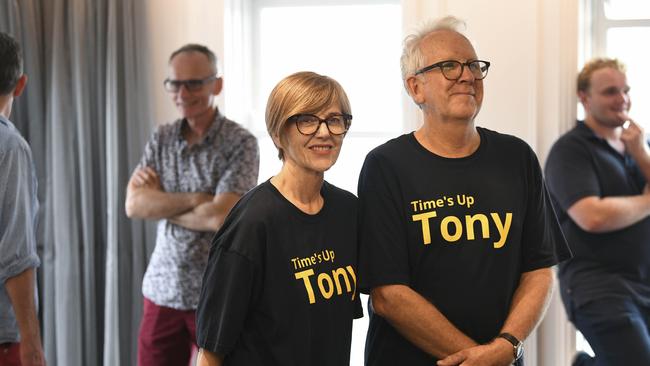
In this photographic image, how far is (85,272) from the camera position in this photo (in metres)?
3.50

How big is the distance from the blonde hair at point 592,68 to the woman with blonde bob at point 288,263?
1647mm

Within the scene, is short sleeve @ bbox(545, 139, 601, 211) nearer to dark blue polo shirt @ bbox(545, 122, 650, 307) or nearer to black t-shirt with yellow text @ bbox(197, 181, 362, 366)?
dark blue polo shirt @ bbox(545, 122, 650, 307)

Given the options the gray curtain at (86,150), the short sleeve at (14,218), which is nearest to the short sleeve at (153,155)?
the gray curtain at (86,150)

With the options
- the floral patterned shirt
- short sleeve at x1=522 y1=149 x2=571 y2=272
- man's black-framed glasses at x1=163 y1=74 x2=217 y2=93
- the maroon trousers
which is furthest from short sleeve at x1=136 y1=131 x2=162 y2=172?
short sleeve at x1=522 y1=149 x2=571 y2=272

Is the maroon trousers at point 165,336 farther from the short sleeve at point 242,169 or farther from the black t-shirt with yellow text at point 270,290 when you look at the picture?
the black t-shirt with yellow text at point 270,290

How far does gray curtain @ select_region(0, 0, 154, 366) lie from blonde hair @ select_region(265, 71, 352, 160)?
176 cm

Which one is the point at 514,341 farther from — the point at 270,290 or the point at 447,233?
the point at 270,290

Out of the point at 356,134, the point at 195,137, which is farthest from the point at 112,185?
the point at 356,134

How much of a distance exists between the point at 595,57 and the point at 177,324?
205cm

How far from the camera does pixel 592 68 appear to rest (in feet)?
A: 10.4

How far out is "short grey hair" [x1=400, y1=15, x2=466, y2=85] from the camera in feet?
6.83

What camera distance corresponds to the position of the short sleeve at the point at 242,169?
2.88 meters

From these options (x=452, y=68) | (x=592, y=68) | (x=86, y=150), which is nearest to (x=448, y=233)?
(x=452, y=68)

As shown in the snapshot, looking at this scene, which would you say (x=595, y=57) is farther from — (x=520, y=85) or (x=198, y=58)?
(x=198, y=58)
